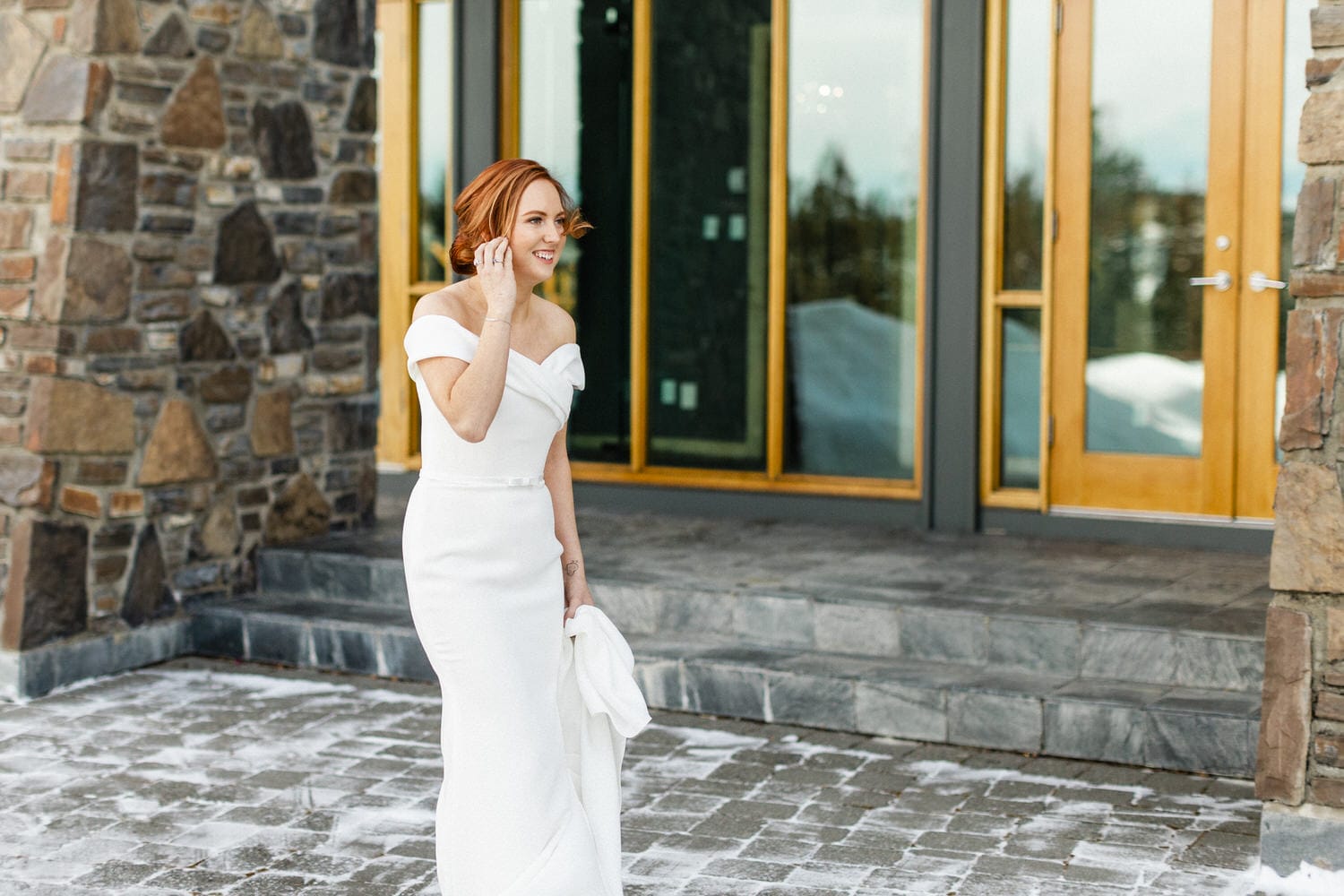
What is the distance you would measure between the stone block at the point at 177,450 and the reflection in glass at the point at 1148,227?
4.01 meters

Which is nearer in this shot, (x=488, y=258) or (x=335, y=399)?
(x=488, y=258)

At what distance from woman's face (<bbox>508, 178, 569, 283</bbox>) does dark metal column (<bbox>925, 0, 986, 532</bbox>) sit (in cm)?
480

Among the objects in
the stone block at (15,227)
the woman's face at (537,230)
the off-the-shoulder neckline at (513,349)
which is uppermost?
the stone block at (15,227)

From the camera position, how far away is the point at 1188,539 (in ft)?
25.0

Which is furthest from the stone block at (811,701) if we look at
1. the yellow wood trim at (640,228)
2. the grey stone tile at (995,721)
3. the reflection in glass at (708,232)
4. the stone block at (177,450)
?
the yellow wood trim at (640,228)

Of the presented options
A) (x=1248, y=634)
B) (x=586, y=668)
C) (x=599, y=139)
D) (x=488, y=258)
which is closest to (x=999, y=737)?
(x=1248, y=634)

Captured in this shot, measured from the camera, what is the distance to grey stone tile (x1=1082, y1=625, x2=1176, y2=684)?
18.9ft

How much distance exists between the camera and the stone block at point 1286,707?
4.33 metres

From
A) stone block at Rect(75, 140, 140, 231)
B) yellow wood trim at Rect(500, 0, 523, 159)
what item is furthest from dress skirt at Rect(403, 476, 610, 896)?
yellow wood trim at Rect(500, 0, 523, 159)

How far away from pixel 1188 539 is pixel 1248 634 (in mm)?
1985

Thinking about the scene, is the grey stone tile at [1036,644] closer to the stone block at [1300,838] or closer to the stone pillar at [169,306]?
the stone block at [1300,838]

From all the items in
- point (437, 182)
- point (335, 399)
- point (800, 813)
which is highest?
point (437, 182)

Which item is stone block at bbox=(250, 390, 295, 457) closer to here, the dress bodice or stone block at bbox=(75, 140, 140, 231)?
stone block at bbox=(75, 140, 140, 231)

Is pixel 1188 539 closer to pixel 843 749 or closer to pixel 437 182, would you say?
pixel 843 749
